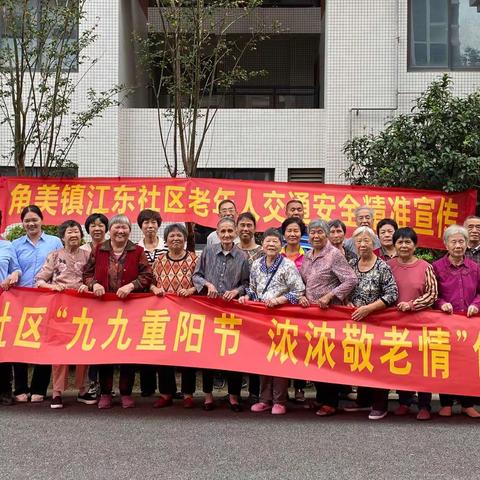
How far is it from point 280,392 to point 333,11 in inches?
363

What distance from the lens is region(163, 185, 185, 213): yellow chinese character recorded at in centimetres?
893

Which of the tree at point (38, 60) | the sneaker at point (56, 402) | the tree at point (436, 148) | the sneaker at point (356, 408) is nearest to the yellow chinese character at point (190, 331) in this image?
the sneaker at point (56, 402)

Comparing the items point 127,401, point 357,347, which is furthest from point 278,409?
point 127,401

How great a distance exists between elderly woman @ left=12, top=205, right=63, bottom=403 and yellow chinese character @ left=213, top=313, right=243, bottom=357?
71.1 inches

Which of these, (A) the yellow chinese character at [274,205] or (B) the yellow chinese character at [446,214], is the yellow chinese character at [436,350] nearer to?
(B) the yellow chinese character at [446,214]

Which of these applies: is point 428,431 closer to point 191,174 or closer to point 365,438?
point 365,438

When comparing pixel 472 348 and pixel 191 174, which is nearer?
pixel 472 348

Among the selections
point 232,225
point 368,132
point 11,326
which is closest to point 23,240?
point 11,326

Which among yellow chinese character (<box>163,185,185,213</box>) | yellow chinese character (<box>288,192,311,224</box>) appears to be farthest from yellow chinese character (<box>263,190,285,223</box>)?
yellow chinese character (<box>163,185,185,213</box>)

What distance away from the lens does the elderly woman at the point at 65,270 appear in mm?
7457

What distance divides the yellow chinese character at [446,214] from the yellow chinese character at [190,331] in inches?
122

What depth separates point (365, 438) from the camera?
621 centimetres

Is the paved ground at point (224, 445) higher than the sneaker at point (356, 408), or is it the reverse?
the paved ground at point (224, 445)

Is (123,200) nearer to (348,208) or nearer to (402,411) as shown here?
(348,208)
